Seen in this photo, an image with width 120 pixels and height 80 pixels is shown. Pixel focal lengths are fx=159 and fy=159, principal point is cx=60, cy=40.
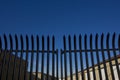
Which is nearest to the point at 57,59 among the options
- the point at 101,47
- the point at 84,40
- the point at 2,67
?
the point at 84,40

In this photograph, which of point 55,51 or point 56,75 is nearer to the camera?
point 56,75

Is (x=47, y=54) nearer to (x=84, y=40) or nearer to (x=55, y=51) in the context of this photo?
(x=55, y=51)

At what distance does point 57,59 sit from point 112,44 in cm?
178

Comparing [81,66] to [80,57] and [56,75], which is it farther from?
[56,75]

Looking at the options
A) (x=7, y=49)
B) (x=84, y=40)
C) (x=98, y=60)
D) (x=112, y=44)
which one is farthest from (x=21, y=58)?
(x=112, y=44)

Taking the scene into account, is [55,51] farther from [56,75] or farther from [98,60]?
[98,60]

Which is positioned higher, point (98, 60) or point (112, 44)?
point (112, 44)

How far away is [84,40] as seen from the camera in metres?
4.88

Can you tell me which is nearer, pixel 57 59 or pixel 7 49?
pixel 57 59

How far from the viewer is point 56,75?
4508 millimetres

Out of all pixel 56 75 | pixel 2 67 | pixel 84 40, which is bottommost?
pixel 56 75

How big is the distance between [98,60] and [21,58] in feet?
7.58

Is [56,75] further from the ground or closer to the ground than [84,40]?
closer to the ground

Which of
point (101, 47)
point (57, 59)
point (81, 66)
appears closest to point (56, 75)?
point (57, 59)
